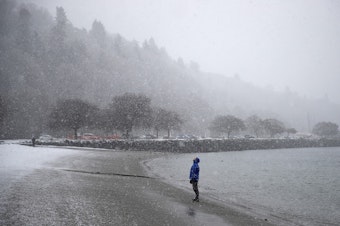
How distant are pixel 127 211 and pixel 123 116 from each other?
243 feet

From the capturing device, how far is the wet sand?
1339cm

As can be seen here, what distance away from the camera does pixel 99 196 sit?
59.6 feet

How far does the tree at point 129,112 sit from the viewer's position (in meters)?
88.9

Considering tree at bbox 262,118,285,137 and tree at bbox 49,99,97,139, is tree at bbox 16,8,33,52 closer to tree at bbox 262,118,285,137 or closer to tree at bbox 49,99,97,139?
tree at bbox 49,99,97,139

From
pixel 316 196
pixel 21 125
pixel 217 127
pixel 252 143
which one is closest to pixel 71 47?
pixel 21 125

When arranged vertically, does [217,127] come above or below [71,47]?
below

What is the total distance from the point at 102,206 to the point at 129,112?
73.5 m

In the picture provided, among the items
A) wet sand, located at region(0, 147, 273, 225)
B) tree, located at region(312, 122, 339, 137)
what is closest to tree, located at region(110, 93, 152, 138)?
wet sand, located at region(0, 147, 273, 225)

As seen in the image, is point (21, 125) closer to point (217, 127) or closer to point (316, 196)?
point (217, 127)

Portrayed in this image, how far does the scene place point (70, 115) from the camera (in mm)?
84500

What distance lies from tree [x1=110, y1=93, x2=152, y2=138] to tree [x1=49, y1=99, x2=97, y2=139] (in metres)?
7.84

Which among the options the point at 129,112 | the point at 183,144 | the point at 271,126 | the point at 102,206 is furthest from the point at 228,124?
the point at 102,206

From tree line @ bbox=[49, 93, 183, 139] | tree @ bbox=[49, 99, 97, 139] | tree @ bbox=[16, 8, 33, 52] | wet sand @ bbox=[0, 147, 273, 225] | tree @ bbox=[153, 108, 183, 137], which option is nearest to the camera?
wet sand @ bbox=[0, 147, 273, 225]

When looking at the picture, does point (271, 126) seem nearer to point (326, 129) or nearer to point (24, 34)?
point (326, 129)
